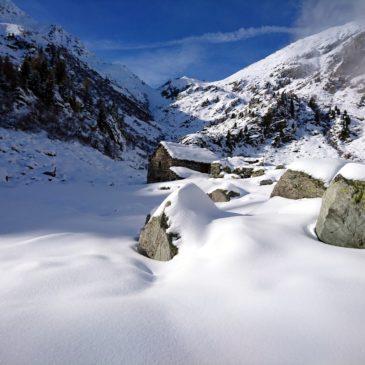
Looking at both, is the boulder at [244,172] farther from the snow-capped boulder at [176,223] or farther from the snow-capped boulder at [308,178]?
the snow-capped boulder at [176,223]

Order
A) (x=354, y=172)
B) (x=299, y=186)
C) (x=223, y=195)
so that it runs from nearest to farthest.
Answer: (x=354, y=172) → (x=299, y=186) → (x=223, y=195)

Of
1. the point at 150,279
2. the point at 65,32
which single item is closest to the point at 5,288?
the point at 150,279

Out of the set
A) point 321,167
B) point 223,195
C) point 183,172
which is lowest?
point 223,195

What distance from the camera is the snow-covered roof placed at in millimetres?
Answer: 24031

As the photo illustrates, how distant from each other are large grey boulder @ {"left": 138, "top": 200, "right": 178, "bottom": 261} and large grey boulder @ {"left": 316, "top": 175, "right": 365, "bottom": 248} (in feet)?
8.11

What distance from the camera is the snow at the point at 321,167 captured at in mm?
7442

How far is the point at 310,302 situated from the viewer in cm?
340

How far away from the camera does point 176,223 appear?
6023 mm

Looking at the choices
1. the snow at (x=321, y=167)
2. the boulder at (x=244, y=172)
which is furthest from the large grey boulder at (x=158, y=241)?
the boulder at (x=244, y=172)

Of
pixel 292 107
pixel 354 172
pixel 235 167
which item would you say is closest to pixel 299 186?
pixel 354 172

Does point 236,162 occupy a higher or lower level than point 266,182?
higher

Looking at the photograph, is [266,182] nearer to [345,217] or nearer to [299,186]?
[299,186]

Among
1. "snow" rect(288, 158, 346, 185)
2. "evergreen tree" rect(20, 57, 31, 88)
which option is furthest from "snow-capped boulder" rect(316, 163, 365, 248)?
"evergreen tree" rect(20, 57, 31, 88)

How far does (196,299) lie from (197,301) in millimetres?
46
